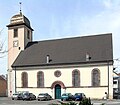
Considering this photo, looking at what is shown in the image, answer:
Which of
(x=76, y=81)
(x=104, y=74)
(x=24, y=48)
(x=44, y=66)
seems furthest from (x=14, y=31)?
(x=104, y=74)

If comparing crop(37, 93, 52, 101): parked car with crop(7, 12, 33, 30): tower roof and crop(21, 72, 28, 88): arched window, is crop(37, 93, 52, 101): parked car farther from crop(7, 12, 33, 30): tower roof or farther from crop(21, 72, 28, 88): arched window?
crop(7, 12, 33, 30): tower roof

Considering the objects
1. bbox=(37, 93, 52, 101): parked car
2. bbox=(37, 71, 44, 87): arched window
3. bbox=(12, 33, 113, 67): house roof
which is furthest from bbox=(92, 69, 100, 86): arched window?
bbox=(37, 71, 44, 87): arched window

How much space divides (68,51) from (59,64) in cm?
366

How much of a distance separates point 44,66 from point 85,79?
8.23 metres

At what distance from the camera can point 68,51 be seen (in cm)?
4875

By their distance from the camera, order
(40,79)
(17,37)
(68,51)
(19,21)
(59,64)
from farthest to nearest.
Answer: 1. (19,21)
2. (17,37)
3. (68,51)
4. (40,79)
5. (59,64)

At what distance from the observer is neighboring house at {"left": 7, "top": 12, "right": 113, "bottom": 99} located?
143 ft

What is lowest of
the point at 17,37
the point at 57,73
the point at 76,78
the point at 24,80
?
the point at 24,80

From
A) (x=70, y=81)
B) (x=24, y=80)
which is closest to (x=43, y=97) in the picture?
(x=70, y=81)

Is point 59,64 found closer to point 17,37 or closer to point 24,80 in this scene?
point 24,80

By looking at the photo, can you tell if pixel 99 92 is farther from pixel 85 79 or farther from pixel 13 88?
pixel 13 88

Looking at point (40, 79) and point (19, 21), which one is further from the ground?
point (19, 21)

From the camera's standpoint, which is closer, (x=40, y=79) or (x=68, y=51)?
(x=40, y=79)

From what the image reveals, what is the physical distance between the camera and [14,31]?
178ft
